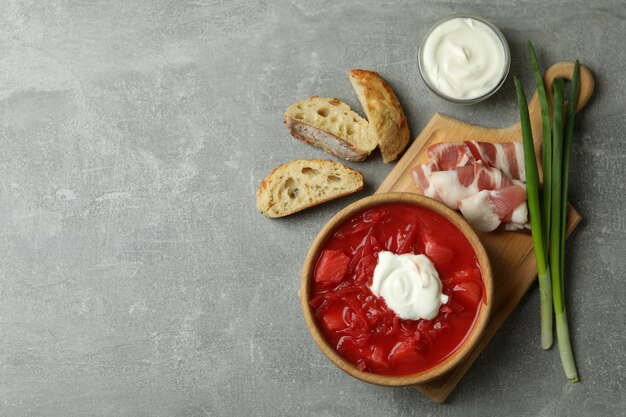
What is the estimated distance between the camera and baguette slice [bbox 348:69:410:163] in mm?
3072

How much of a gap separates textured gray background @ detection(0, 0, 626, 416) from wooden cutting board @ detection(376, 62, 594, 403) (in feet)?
0.28

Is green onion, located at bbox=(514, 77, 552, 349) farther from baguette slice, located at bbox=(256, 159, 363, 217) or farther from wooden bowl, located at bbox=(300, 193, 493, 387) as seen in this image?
baguette slice, located at bbox=(256, 159, 363, 217)

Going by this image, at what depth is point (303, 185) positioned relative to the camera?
10.3 ft

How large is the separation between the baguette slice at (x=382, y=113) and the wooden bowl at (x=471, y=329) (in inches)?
16.6

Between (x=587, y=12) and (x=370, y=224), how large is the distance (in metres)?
1.45

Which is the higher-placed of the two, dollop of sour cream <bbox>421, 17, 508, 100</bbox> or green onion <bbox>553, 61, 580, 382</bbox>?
dollop of sour cream <bbox>421, 17, 508, 100</bbox>

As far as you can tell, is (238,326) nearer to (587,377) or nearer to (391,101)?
(391,101)

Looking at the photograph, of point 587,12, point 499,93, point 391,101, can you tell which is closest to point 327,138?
point 391,101

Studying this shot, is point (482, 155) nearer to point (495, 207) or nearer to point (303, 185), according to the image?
point (495, 207)

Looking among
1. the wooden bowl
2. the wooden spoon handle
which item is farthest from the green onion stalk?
the wooden bowl

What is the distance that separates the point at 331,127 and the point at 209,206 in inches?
26.5

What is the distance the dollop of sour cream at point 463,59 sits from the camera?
302 cm

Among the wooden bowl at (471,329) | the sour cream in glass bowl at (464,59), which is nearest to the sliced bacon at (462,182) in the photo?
the wooden bowl at (471,329)

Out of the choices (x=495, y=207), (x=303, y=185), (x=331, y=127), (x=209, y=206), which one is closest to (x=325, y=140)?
(x=331, y=127)
